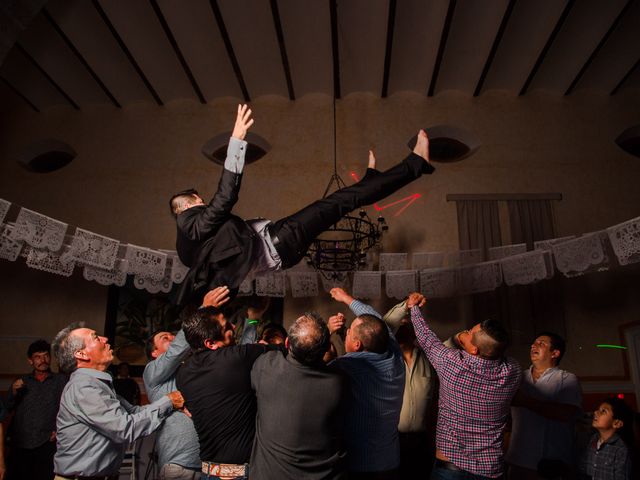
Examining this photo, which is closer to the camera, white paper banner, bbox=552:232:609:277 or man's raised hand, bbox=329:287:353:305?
man's raised hand, bbox=329:287:353:305

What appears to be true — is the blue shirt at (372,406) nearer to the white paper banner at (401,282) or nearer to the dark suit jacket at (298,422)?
the dark suit jacket at (298,422)

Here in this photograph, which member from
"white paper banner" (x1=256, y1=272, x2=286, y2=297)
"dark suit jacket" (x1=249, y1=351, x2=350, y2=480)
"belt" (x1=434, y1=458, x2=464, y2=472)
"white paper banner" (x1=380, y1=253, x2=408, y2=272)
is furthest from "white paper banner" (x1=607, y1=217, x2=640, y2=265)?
"white paper banner" (x1=256, y1=272, x2=286, y2=297)

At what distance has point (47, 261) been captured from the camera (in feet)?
15.6

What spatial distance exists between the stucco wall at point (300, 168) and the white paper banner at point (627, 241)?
8.79 ft

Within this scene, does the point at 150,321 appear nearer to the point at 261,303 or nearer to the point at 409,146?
the point at 261,303

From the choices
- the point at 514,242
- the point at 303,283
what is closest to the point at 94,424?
the point at 303,283

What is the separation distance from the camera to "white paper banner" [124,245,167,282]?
530cm

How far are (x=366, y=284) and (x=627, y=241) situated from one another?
2651 millimetres

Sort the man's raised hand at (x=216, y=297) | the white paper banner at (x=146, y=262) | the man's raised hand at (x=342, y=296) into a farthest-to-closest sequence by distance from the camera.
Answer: the white paper banner at (x=146, y=262) → the man's raised hand at (x=342, y=296) → the man's raised hand at (x=216, y=297)

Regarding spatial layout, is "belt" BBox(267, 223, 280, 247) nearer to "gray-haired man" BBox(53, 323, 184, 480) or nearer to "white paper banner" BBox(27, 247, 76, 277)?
"gray-haired man" BBox(53, 323, 184, 480)

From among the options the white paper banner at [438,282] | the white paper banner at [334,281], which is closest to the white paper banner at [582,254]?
the white paper banner at [438,282]

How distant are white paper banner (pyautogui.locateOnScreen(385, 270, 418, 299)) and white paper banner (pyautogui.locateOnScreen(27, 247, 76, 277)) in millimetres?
3184

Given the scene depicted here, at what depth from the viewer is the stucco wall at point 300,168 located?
7.20 metres

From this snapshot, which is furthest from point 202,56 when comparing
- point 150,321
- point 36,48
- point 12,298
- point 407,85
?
point 12,298
